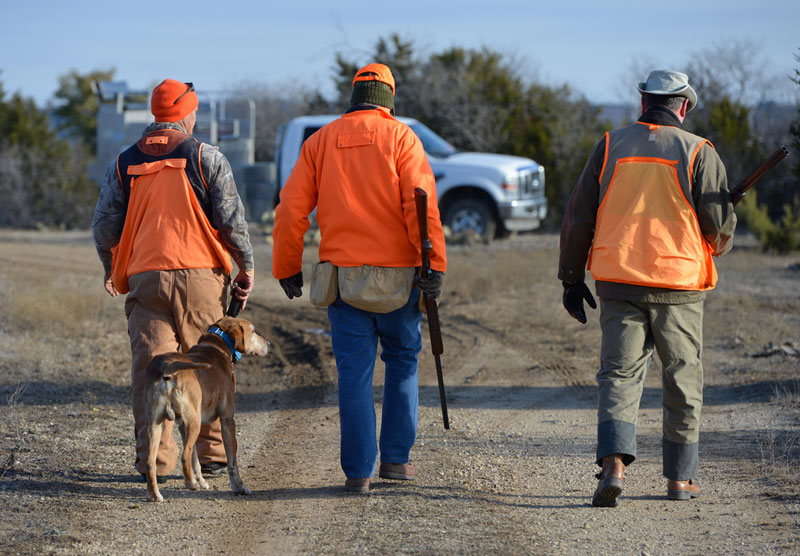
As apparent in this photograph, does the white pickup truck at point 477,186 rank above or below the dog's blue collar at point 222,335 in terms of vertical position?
above

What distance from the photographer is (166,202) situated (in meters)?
4.82

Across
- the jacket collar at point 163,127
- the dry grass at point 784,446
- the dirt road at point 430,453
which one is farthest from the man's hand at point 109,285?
the dry grass at point 784,446

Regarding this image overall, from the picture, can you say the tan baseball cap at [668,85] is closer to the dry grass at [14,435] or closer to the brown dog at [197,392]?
the brown dog at [197,392]

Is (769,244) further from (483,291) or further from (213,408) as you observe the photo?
(213,408)

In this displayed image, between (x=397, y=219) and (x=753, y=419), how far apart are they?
3.11 m

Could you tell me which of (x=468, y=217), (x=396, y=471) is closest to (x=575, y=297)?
(x=396, y=471)

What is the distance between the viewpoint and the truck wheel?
662 inches

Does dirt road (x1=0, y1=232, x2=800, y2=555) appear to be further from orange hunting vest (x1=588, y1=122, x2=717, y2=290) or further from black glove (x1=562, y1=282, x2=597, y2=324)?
orange hunting vest (x1=588, y1=122, x2=717, y2=290)

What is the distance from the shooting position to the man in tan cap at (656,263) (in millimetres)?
4484

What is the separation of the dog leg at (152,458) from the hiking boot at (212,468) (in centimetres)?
48

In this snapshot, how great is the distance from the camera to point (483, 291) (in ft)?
41.0

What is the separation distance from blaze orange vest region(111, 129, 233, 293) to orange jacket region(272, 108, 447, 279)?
450mm

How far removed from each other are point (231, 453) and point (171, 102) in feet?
6.03

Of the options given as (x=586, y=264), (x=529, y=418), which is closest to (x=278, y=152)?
(x=529, y=418)
